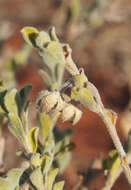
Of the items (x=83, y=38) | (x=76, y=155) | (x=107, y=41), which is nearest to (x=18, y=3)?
(x=107, y=41)

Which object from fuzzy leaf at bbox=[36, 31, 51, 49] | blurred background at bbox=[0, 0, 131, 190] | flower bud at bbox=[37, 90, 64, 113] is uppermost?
fuzzy leaf at bbox=[36, 31, 51, 49]

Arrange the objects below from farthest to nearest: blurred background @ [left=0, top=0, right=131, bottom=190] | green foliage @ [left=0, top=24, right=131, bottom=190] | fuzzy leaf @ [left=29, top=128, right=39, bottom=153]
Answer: blurred background @ [left=0, top=0, right=131, bottom=190] < fuzzy leaf @ [left=29, top=128, right=39, bottom=153] < green foliage @ [left=0, top=24, right=131, bottom=190]

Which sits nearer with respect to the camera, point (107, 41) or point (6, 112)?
point (6, 112)

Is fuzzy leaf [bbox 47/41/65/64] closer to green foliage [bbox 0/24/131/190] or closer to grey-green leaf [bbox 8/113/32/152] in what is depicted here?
green foliage [bbox 0/24/131/190]

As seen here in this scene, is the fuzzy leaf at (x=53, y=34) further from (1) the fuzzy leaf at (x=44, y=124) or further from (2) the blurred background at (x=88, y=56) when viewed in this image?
(2) the blurred background at (x=88, y=56)

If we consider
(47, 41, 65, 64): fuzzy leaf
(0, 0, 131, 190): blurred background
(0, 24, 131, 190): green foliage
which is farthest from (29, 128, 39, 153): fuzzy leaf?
(0, 0, 131, 190): blurred background

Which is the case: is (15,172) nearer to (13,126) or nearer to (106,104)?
(13,126)

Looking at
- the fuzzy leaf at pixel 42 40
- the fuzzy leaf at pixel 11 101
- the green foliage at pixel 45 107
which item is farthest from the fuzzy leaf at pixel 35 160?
the fuzzy leaf at pixel 42 40
